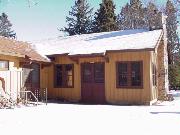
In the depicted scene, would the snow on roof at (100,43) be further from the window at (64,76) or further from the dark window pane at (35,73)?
the dark window pane at (35,73)

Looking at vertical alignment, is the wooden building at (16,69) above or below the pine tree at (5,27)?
below

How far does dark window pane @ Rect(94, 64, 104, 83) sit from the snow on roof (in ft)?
3.13

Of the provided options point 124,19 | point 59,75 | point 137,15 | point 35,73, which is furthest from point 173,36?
point 35,73

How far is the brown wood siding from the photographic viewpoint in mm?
17312

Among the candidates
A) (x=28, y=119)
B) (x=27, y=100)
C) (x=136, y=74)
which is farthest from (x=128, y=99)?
(x=28, y=119)

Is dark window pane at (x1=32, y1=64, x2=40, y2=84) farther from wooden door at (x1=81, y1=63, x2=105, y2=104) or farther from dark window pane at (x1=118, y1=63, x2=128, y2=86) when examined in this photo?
dark window pane at (x1=118, y1=63, x2=128, y2=86)

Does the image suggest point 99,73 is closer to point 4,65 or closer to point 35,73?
point 35,73

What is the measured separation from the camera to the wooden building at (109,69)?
684 inches

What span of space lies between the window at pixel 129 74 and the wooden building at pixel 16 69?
175 inches

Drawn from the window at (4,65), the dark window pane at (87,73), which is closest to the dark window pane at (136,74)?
the dark window pane at (87,73)

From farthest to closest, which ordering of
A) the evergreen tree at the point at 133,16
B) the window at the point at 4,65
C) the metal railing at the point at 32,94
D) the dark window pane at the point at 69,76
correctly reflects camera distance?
1. the evergreen tree at the point at 133,16
2. the dark window pane at the point at 69,76
3. the metal railing at the point at 32,94
4. the window at the point at 4,65

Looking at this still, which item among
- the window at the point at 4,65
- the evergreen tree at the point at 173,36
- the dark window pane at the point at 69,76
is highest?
the evergreen tree at the point at 173,36

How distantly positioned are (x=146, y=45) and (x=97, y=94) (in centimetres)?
401

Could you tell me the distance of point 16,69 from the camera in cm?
1748
